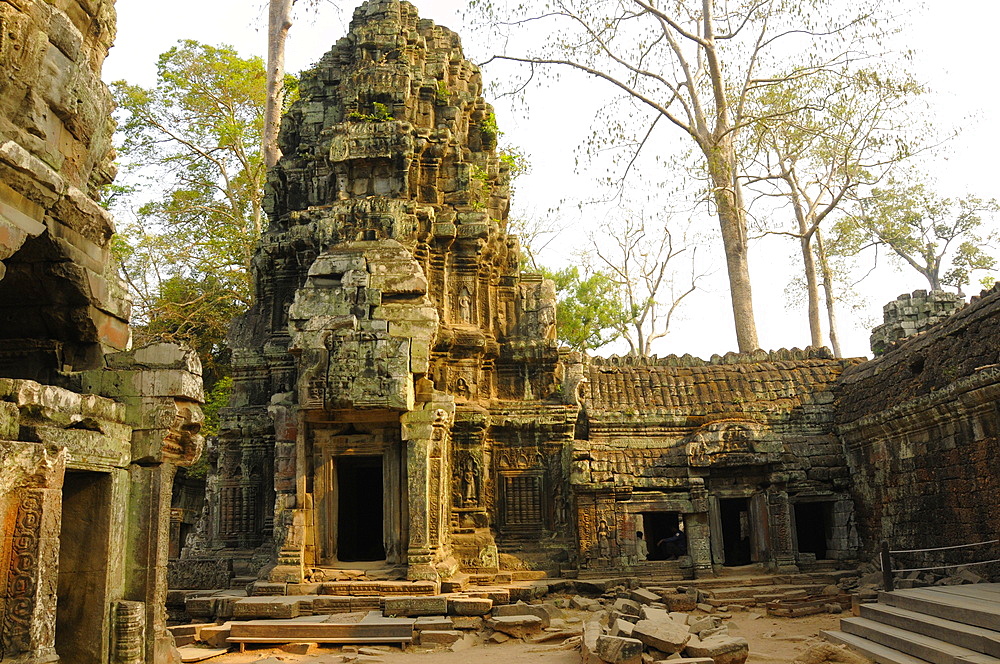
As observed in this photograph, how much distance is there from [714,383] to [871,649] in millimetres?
7892

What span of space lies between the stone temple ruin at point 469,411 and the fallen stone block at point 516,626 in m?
1.14

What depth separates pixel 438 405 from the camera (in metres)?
11.7

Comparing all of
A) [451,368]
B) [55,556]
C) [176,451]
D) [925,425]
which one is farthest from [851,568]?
[55,556]

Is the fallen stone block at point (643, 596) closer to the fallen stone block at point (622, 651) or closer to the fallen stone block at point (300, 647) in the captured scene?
the fallen stone block at point (622, 651)

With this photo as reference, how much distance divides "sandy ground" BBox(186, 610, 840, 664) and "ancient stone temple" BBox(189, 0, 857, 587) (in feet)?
5.59

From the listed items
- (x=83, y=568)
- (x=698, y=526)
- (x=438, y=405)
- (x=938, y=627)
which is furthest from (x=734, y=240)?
(x=83, y=568)

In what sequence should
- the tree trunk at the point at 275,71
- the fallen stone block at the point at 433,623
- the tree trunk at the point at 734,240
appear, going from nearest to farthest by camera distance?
the fallen stone block at the point at 433,623 → the tree trunk at the point at 734,240 → the tree trunk at the point at 275,71

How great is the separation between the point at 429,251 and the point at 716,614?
7.51 m

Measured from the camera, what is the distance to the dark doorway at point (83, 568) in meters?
5.75

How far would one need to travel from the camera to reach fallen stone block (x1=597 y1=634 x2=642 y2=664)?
25.0ft

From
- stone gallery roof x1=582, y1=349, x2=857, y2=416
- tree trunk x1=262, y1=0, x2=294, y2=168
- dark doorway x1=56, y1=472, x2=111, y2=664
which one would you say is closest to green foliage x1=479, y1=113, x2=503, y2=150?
stone gallery roof x1=582, y1=349, x2=857, y2=416

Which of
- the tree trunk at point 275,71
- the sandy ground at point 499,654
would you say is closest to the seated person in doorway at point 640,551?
the sandy ground at point 499,654

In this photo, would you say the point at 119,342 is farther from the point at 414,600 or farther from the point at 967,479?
the point at 967,479

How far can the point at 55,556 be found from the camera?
200 inches
